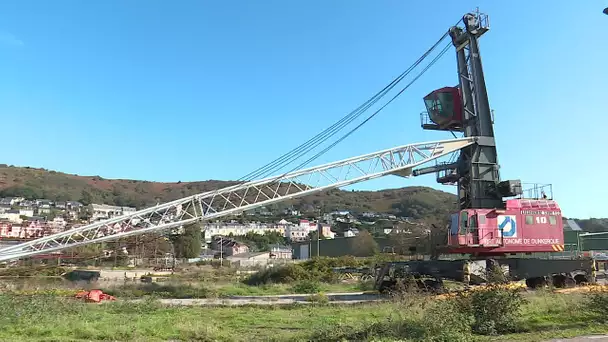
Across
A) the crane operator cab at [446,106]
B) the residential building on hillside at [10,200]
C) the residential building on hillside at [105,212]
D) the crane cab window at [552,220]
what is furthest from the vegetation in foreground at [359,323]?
the residential building on hillside at [10,200]

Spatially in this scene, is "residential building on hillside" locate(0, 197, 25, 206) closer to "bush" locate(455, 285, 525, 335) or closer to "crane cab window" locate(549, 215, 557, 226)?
"crane cab window" locate(549, 215, 557, 226)

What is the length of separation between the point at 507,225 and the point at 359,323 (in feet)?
52.1

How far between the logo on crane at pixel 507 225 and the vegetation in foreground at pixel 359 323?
9981 millimetres

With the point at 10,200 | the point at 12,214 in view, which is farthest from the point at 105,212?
the point at 10,200

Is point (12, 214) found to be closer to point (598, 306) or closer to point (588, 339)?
point (598, 306)

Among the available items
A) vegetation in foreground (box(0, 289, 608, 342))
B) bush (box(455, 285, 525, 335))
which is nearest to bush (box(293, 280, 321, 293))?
vegetation in foreground (box(0, 289, 608, 342))

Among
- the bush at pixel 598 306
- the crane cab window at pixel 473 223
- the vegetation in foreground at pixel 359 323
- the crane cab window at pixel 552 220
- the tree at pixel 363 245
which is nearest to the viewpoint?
the vegetation in foreground at pixel 359 323

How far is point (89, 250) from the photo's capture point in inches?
1991

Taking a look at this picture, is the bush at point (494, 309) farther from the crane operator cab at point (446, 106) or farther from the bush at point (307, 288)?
the crane operator cab at point (446, 106)

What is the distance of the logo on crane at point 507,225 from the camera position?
26.0m

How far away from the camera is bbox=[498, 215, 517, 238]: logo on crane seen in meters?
26.0

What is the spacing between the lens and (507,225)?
26094 mm

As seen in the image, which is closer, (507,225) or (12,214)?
(507,225)

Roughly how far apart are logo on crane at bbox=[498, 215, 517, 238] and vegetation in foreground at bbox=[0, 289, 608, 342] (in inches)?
393
